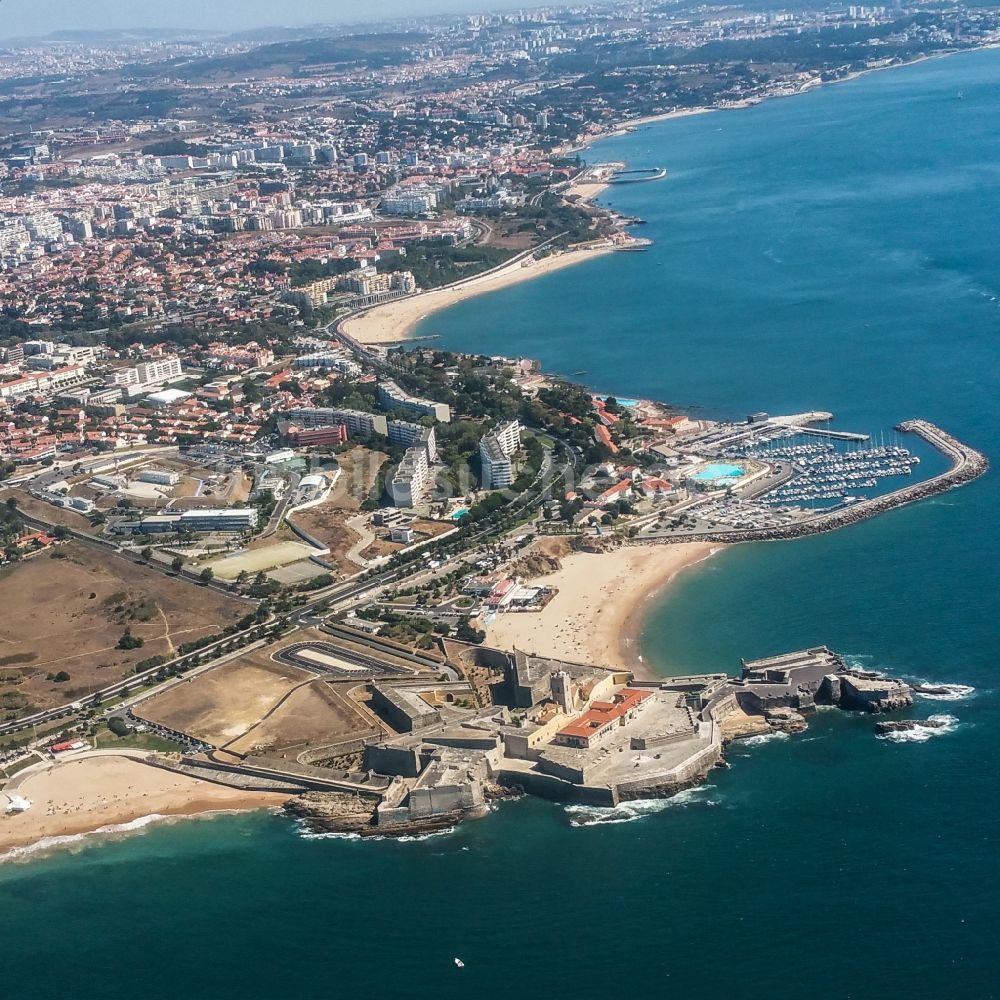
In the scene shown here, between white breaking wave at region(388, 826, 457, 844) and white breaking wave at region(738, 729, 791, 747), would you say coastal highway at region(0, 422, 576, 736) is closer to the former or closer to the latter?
white breaking wave at region(388, 826, 457, 844)

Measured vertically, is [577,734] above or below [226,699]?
above

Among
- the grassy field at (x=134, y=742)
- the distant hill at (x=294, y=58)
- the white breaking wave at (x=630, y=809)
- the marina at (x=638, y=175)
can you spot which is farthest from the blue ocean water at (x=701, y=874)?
the distant hill at (x=294, y=58)

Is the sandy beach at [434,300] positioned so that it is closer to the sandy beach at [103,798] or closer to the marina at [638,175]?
the marina at [638,175]

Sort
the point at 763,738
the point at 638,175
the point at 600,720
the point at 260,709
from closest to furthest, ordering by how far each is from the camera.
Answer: the point at 763,738 → the point at 600,720 → the point at 260,709 → the point at 638,175

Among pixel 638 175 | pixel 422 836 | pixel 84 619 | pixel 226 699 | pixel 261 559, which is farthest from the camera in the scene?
pixel 638 175

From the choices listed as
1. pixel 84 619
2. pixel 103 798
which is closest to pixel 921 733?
pixel 103 798

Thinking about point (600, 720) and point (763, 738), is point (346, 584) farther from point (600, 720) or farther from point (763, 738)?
point (763, 738)

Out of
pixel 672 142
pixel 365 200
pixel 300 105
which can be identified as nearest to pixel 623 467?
pixel 365 200
